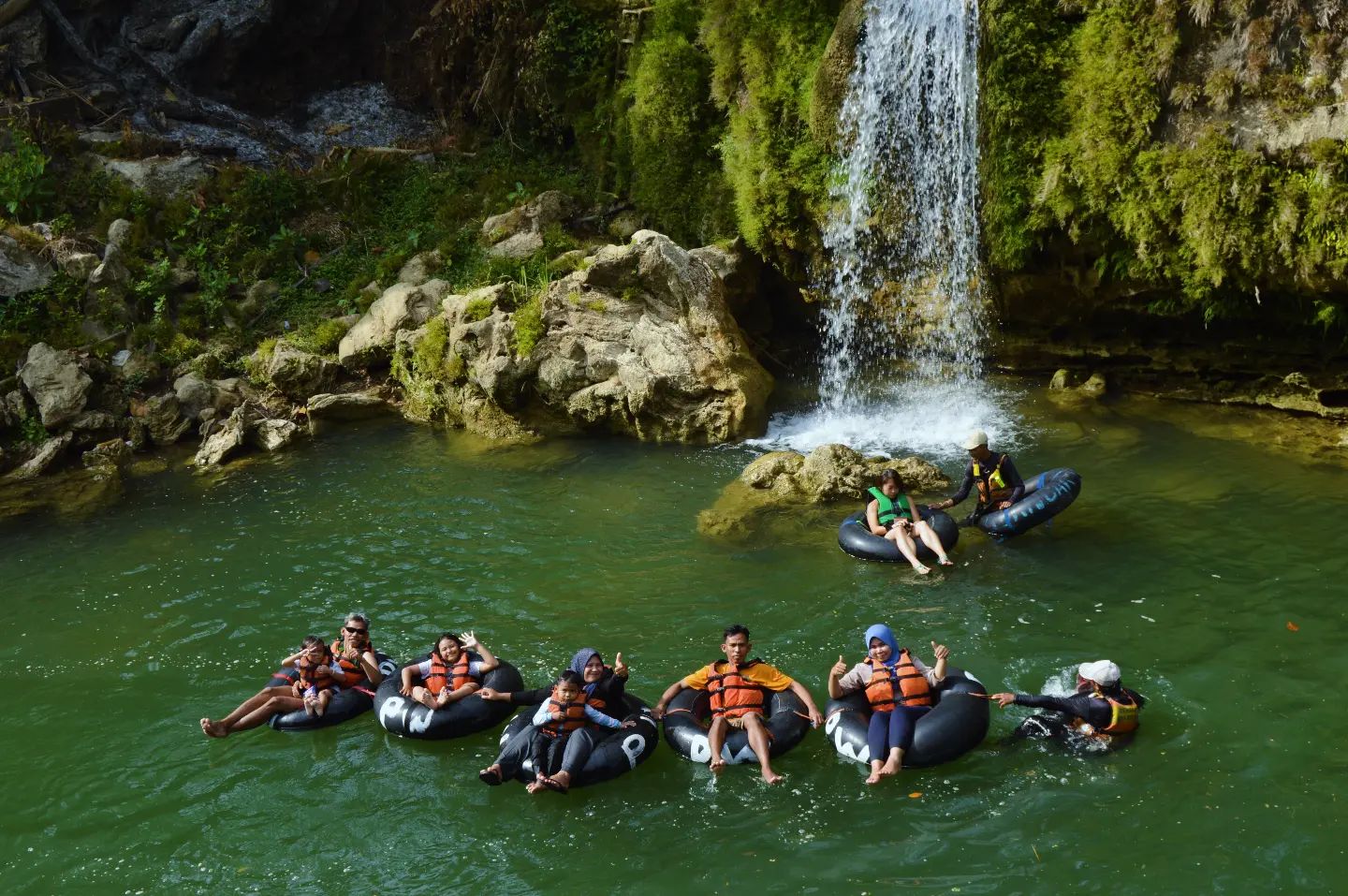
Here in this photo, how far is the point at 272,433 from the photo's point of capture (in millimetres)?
16625

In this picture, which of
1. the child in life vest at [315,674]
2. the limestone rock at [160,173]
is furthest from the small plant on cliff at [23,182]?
the child in life vest at [315,674]

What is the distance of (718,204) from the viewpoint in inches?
720

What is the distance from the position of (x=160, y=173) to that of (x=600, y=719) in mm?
18819

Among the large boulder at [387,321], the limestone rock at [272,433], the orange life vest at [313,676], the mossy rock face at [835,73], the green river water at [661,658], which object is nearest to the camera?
the green river water at [661,658]

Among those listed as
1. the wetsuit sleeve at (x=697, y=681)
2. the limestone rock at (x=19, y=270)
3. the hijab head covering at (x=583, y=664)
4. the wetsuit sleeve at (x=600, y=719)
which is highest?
the limestone rock at (x=19, y=270)

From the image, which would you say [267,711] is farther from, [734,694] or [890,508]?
[890,508]

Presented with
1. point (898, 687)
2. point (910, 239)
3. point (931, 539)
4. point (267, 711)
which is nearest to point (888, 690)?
point (898, 687)

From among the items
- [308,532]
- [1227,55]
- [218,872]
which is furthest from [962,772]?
[1227,55]

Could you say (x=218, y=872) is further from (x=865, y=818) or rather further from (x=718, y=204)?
(x=718, y=204)

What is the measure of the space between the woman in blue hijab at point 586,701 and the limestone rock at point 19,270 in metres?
15.4

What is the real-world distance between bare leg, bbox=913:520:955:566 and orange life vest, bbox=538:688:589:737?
4458 mm

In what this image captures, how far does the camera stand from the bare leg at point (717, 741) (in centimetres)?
790

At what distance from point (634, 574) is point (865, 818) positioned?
464cm

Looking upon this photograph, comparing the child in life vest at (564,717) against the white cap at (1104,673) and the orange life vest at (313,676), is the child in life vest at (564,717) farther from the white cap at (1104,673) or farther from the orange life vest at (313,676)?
the white cap at (1104,673)
